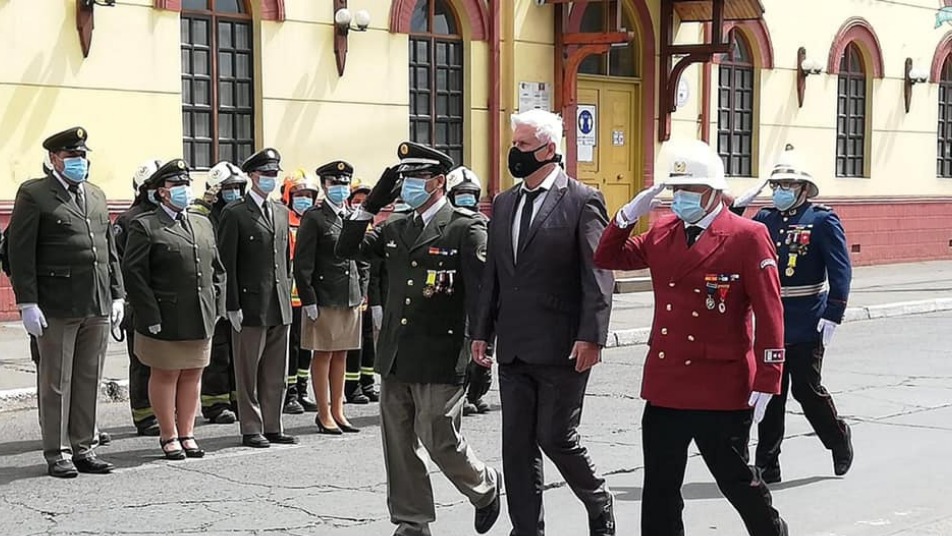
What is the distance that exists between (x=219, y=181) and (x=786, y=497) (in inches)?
183

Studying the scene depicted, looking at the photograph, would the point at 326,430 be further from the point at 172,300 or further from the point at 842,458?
the point at 842,458

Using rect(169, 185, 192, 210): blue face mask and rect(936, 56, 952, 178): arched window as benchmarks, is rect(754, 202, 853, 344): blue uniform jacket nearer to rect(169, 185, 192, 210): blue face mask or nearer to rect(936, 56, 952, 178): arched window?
rect(169, 185, 192, 210): blue face mask

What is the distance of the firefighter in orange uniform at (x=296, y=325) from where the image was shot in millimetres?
10586

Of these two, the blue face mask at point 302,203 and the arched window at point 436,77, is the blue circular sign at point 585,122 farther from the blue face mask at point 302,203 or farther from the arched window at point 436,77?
the blue face mask at point 302,203

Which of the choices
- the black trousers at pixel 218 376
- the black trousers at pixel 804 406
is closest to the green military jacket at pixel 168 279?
the black trousers at pixel 218 376

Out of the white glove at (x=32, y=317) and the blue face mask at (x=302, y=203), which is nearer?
the white glove at (x=32, y=317)

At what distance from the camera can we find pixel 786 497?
7855 millimetres

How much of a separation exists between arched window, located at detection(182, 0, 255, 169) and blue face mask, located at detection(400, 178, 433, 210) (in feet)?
30.1

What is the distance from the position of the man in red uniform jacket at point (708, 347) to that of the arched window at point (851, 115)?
19.2 meters

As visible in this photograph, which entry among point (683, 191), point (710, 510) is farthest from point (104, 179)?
point (683, 191)

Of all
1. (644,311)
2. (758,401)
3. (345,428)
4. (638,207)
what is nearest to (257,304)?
(345,428)

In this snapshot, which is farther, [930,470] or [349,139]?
[349,139]

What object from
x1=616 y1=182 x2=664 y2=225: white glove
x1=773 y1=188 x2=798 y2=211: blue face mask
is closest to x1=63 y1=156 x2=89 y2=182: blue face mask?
x1=616 y1=182 x2=664 y2=225: white glove

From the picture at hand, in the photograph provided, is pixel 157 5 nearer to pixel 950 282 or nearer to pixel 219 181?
pixel 219 181
